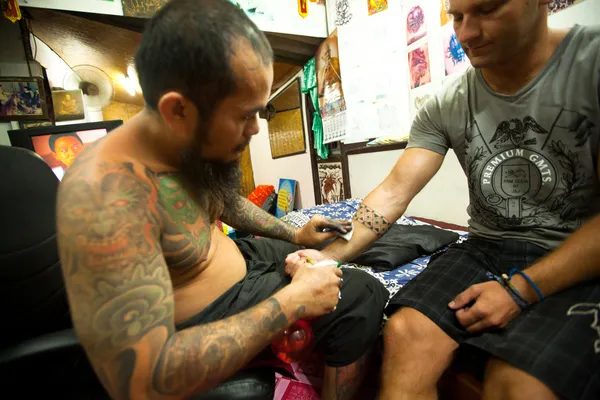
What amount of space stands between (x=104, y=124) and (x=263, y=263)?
1.61m

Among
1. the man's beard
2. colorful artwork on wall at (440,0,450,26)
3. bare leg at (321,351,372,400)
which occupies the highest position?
colorful artwork on wall at (440,0,450,26)

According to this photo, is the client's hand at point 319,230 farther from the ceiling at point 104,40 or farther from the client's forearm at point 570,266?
the ceiling at point 104,40

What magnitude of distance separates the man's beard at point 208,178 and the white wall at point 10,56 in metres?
2.58

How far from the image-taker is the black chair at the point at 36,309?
28.2 inches

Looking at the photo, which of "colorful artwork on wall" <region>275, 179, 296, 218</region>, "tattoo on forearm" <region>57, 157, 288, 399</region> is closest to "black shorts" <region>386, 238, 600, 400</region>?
"tattoo on forearm" <region>57, 157, 288, 399</region>

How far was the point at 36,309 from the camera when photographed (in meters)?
0.89

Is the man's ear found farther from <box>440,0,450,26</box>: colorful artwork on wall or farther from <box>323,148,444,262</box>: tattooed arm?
<box>440,0,450,26</box>: colorful artwork on wall

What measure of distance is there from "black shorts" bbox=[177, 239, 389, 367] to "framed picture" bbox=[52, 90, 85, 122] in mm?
3010

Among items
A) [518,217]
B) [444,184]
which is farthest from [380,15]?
[518,217]

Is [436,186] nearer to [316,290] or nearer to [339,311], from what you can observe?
[339,311]

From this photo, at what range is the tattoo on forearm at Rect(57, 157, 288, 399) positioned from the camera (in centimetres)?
51

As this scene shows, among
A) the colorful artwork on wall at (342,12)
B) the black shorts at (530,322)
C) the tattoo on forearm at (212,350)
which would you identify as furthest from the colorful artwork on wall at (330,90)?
the tattoo on forearm at (212,350)

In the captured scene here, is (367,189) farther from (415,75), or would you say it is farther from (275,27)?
(275,27)

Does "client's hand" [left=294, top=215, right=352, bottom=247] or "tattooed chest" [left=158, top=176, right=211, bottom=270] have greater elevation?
"tattooed chest" [left=158, top=176, right=211, bottom=270]
